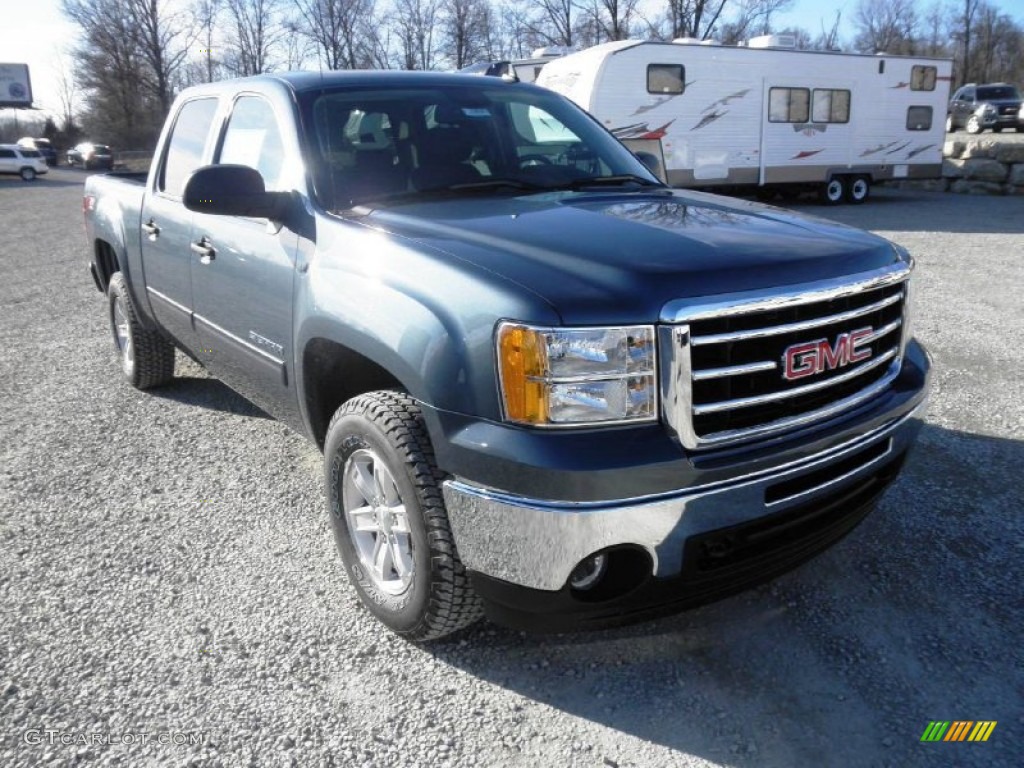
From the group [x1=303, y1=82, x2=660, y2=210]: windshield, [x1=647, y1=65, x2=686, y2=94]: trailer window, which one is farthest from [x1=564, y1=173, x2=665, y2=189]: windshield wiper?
[x1=647, y1=65, x2=686, y2=94]: trailer window

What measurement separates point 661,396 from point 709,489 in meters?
0.27

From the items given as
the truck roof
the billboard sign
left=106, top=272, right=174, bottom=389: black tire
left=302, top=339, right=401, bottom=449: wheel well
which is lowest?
left=106, top=272, right=174, bottom=389: black tire

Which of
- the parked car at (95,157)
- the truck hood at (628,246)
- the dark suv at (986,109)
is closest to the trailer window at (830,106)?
the dark suv at (986,109)

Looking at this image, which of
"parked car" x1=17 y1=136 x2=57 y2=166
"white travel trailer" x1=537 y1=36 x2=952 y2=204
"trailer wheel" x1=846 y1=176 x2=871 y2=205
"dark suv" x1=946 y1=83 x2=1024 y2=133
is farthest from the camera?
"parked car" x1=17 y1=136 x2=57 y2=166

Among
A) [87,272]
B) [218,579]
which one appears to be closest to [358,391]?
[218,579]

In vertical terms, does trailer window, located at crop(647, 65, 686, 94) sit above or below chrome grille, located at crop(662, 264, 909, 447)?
above

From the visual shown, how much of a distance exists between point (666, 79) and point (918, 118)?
22.4 feet

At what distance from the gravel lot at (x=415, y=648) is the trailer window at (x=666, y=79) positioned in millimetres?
12088

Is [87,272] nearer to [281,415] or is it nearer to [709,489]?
[281,415]

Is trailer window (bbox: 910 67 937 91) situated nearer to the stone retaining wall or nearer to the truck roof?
the stone retaining wall

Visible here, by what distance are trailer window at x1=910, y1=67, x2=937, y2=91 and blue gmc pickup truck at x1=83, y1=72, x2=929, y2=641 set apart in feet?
58.5

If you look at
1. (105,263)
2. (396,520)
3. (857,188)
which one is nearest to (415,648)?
(396,520)

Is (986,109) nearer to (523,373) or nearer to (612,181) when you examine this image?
(612,181)

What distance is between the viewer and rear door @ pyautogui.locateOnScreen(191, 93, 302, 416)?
313 cm
